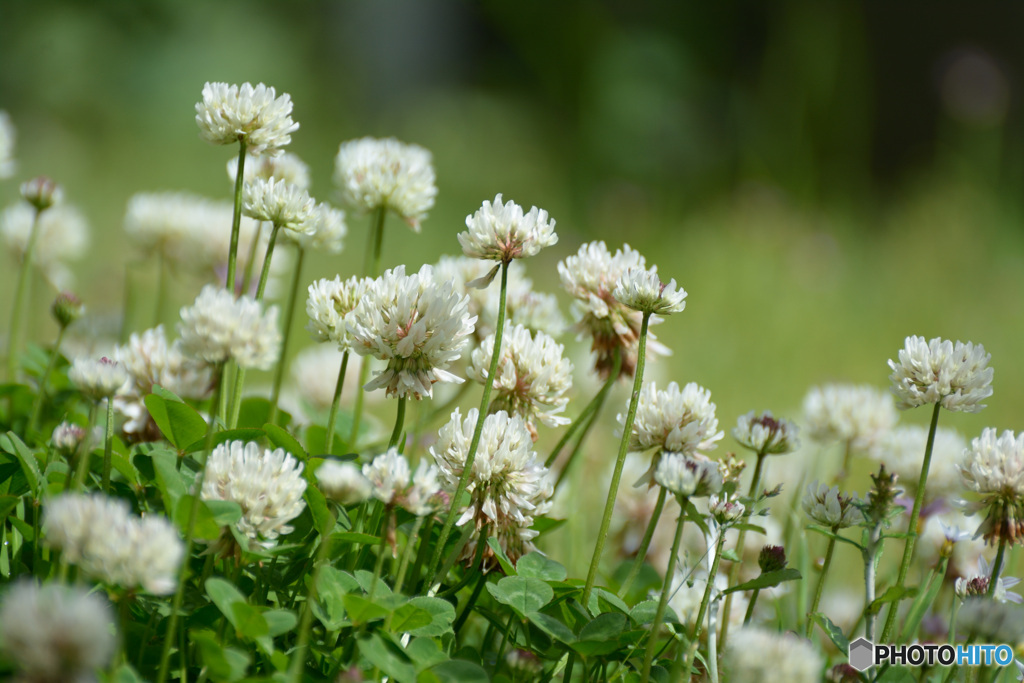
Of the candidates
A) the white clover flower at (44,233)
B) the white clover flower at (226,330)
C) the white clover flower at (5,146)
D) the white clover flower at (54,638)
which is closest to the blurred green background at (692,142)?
the white clover flower at (44,233)

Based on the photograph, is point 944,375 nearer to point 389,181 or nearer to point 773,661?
point 773,661

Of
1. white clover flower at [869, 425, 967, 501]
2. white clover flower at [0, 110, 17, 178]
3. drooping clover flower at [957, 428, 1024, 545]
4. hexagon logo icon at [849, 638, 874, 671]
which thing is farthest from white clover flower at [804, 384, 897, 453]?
white clover flower at [0, 110, 17, 178]

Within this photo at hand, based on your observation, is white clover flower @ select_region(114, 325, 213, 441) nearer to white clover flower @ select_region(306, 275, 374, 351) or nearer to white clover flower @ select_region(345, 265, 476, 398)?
white clover flower @ select_region(306, 275, 374, 351)

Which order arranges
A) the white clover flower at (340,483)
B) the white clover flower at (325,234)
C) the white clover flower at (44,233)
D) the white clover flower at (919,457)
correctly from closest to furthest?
the white clover flower at (340,483) < the white clover flower at (325,234) < the white clover flower at (919,457) < the white clover flower at (44,233)

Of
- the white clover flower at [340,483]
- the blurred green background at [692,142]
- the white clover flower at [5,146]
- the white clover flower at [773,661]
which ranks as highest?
the blurred green background at [692,142]

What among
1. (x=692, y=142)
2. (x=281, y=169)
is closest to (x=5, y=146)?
(x=281, y=169)

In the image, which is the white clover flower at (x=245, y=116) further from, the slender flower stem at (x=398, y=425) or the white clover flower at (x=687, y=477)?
the white clover flower at (x=687, y=477)

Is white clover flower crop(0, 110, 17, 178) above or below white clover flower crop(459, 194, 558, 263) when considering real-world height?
above
